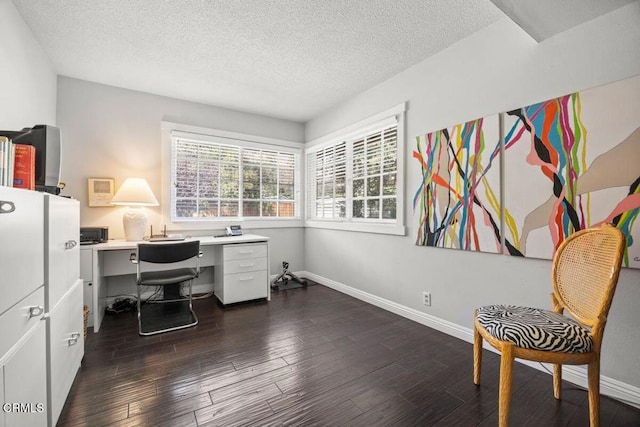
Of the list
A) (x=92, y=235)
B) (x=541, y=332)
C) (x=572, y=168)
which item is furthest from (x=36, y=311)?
(x=572, y=168)

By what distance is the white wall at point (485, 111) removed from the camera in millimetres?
1606

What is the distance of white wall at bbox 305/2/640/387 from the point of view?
1.61 m

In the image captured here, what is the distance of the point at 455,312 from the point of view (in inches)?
94.9

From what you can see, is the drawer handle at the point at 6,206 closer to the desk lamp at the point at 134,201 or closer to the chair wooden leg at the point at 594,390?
the desk lamp at the point at 134,201

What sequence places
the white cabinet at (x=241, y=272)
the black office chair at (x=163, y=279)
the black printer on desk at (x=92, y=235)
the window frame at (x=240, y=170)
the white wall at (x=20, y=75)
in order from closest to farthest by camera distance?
1. the white wall at (x=20, y=75)
2. the black office chair at (x=163, y=279)
3. the black printer on desk at (x=92, y=235)
4. the white cabinet at (x=241, y=272)
5. the window frame at (x=240, y=170)

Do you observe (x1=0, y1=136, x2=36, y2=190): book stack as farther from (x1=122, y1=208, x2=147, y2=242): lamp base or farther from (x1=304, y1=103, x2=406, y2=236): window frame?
(x1=304, y1=103, x2=406, y2=236): window frame

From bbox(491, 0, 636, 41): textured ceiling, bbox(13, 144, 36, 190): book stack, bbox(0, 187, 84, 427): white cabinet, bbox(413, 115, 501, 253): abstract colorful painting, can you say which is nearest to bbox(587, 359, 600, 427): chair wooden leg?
bbox(413, 115, 501, 253): abstract colorful painting

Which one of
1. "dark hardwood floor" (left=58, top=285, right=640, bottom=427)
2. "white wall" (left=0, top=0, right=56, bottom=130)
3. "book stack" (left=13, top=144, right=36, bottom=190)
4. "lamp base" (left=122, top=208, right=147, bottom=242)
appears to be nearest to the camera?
"book stack" (left=13, top=144, right=36, bottom=190)

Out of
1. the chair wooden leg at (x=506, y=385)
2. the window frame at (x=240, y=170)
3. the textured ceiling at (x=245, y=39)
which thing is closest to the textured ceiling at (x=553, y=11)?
the textured ceiling at (x=245, y=39)

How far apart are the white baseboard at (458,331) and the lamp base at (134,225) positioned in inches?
93.1

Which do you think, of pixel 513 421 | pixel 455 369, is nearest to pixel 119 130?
pixel 455 369

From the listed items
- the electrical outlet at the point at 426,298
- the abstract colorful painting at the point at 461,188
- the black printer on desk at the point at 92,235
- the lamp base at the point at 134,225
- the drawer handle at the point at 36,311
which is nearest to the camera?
the drawer handle at the point at 36,311

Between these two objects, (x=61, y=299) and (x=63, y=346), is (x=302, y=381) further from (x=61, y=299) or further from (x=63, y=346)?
(x=61, y=299)

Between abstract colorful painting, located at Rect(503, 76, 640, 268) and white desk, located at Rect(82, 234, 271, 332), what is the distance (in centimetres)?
255
